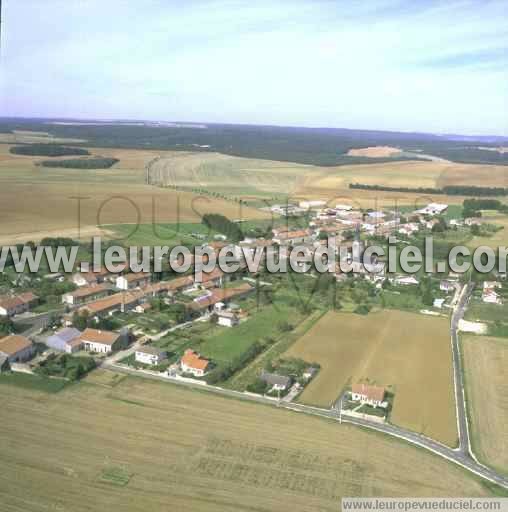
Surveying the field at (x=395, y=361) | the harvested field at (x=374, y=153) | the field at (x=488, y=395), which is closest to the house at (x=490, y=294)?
the field at (x=395, y=361)

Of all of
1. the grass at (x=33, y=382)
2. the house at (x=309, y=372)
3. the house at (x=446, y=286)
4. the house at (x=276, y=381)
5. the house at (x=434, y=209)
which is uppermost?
the house at (x=434, y=209)

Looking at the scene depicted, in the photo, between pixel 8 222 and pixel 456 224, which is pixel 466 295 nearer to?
pixel 456 224

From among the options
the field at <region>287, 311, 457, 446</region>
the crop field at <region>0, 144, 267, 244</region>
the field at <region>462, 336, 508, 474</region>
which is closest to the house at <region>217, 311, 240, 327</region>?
the field at <region>287, 311, 457, 446</region>

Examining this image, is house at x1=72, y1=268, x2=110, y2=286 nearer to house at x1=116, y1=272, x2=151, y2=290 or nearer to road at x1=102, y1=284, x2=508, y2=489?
house at x1=116, y1=272, x2=151, y2=290

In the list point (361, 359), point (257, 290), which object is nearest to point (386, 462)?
point (361, 359)

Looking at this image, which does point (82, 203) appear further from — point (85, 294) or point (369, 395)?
point (369, 395)

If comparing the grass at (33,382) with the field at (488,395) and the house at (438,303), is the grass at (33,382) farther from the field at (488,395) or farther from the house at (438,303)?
the house at (438,303)
